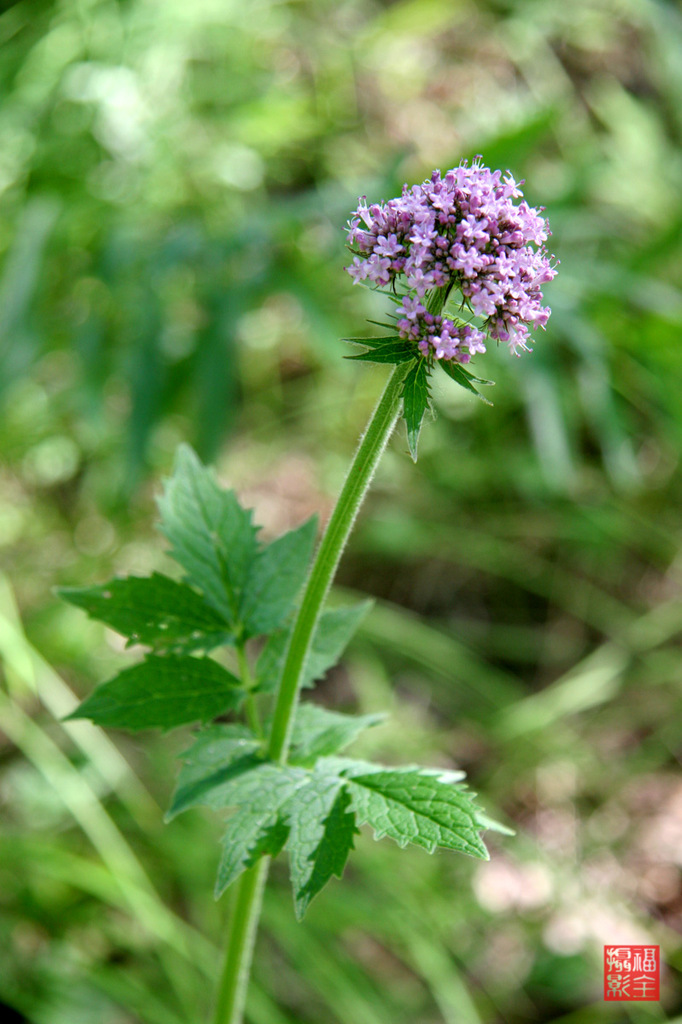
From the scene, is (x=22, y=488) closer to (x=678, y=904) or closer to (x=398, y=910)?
(x=398, y=910)

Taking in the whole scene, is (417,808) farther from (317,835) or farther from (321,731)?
(321,731)

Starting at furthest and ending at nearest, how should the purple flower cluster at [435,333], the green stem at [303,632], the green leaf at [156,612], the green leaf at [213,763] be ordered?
the green leaf at [156,612] → the green leaf at [213,763] → the green stem at [303,632] → the purple flower cluster at [435,333]

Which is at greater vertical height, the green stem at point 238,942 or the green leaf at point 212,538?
the green leaf at point 212,538

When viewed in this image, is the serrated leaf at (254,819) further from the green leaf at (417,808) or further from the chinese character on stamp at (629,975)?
the chinese character on stamp at (629,975)

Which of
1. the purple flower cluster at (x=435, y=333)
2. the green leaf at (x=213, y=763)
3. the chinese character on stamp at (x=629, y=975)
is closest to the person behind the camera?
the purple flower cluster at (x=435, y=333)

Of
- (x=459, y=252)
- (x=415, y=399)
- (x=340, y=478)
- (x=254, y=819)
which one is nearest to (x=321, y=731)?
(x=254, y=819)

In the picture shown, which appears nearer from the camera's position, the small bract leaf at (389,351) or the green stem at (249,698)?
the small bract leaf at (389,351)

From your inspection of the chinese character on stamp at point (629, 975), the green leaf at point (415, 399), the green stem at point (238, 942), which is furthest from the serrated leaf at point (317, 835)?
the chinese character on stamp at point (629, 975)

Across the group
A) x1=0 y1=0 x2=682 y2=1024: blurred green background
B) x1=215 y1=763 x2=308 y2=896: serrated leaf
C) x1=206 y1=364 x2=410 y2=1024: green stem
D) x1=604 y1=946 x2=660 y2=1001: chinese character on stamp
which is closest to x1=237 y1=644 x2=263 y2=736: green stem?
x1=206 y1=364 x2=410 y2=1024: green stem
